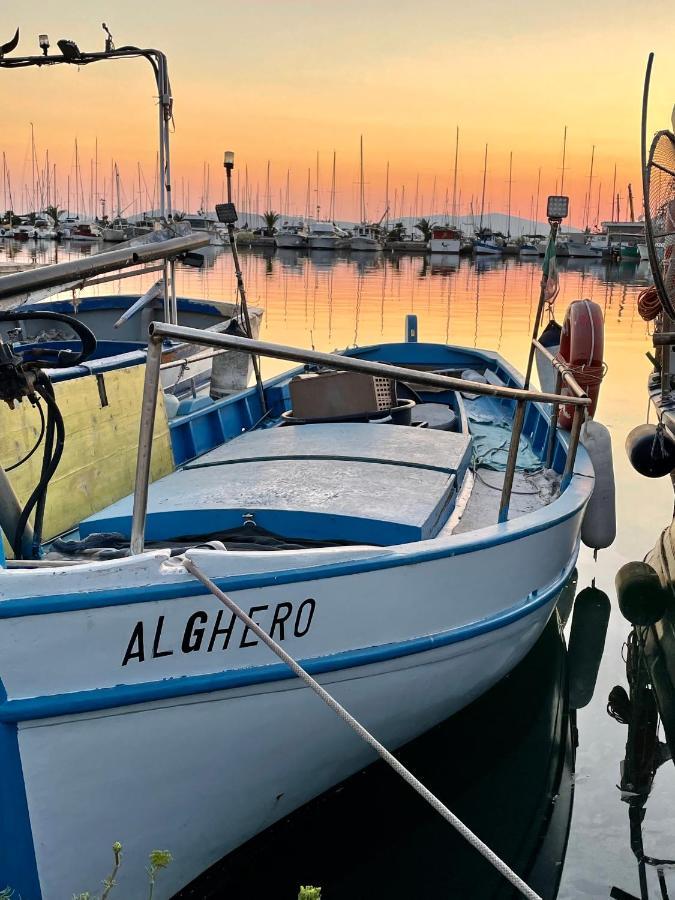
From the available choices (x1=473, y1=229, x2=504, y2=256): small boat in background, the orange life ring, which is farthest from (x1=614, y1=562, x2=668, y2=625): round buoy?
(x1=473, y1=229, x2=504, y2=256): small boat in background

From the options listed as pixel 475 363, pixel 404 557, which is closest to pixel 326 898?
pixel 404 557

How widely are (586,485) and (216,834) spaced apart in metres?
3.48

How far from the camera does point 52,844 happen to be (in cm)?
359

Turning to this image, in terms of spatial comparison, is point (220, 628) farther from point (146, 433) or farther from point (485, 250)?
point (485, 250)

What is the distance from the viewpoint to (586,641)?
7465 millimetres

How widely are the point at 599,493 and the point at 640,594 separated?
145 cm

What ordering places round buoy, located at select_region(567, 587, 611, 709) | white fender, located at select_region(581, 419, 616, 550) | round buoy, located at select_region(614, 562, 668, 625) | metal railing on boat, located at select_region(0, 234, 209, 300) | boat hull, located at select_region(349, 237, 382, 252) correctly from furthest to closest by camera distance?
boat hull, located at select_region(349, 237, 382, 252) < round buoy, located at select_region(614, 562, 668, 625) < white fender, located at select_region(581, 419, 616, 550) < round buoy, located at select_region(567, 587, 611, 709) < metal railing on boat, located at select_region(0, 234, 209, 300)

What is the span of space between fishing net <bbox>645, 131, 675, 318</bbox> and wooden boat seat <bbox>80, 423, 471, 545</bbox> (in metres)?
3.36

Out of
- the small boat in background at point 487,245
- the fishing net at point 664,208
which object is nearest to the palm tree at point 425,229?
the small boat in background at point 487,245

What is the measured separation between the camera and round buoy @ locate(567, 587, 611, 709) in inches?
263

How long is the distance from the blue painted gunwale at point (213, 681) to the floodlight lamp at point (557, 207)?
4868 millimetres

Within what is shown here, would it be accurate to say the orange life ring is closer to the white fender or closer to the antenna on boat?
the white fender

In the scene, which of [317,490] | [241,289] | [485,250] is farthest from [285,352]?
[485,250]

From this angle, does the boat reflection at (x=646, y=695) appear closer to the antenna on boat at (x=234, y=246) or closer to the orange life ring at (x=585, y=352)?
the orange life ring at (x=585, y=352)
